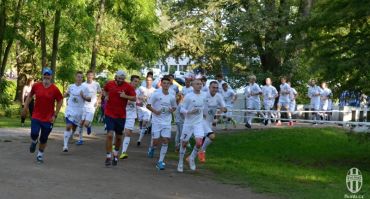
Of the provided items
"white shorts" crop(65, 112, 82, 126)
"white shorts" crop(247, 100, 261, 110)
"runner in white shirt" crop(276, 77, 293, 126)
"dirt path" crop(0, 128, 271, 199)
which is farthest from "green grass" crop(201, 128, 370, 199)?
"white shorts" crop(65, 112, 82, 126)

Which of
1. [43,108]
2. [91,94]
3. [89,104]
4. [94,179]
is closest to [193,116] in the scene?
[94,179]

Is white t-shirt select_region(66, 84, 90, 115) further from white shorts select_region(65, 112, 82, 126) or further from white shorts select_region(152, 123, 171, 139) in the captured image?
white shorts select_region(152, 123, 171, 139)

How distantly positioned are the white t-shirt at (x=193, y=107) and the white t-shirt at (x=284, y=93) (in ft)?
41.4

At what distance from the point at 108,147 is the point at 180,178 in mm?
1826

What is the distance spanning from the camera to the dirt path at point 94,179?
935 cm

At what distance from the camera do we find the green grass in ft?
35.6

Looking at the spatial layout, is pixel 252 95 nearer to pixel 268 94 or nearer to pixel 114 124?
pixel 268 94

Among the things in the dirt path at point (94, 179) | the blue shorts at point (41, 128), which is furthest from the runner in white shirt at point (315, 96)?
the blue shorts at point (41, 128)

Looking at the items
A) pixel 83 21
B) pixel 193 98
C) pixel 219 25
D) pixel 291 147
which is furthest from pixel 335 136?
pixel 219 25

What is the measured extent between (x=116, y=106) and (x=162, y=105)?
1011mm

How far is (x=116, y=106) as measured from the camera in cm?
1248

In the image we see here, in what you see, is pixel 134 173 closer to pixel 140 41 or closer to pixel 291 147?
pixel 291 147

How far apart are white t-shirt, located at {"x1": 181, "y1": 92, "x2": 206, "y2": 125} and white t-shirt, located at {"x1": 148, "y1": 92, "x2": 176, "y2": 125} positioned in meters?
0.67

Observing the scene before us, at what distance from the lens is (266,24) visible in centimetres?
2944
